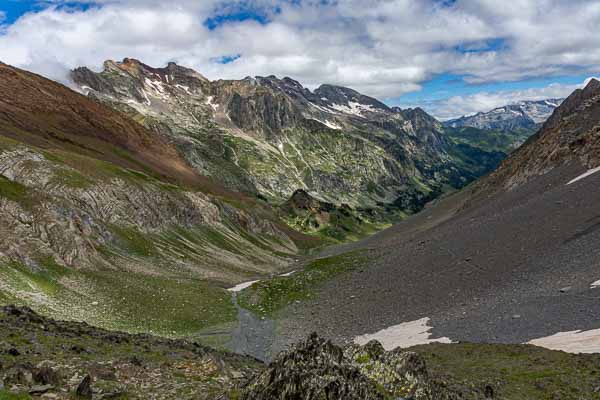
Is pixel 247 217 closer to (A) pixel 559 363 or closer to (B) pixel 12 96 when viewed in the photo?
(B) pixel 12 96

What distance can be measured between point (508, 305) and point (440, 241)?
32.1m

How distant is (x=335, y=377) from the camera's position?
573 inches

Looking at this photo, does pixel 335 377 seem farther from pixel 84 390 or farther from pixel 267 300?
pixel 267 300

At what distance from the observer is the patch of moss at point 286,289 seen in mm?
64562

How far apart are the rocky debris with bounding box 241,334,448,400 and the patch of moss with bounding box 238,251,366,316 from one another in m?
44.0

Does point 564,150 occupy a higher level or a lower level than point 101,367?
higher

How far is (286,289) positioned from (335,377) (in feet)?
187

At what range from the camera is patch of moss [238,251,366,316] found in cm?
6456

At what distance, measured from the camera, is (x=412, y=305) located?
5141 centimetres

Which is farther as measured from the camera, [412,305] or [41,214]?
[41,214]

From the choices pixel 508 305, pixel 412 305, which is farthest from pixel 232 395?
pixel 412 305

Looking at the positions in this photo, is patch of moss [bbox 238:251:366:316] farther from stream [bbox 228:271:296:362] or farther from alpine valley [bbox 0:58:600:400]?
stream [bbox 228:271:296:362]

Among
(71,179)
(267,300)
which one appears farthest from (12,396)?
(71,179)

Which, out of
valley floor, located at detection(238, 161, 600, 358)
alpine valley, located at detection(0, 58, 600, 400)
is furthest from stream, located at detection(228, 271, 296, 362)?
valley floor, located at detection(238, 161, 600, 358)
